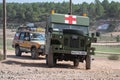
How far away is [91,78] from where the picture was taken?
14945 millimetres

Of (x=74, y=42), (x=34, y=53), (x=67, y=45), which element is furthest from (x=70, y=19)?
(x=34, y=53)

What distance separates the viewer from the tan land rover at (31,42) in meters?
28.4

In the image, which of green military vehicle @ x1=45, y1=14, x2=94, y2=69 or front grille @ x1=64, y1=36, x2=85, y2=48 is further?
front grille @ x1=64, y1=36, x2=85, y2=48

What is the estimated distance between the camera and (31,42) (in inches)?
1150

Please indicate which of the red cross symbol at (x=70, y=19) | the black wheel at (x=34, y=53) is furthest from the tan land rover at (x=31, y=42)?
the red cross symbol at (x=70, y=19)

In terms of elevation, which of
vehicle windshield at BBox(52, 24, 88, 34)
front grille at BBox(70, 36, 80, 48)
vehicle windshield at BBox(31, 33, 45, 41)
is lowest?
vehicle windshield at BBox(31, 33, 45, 41)

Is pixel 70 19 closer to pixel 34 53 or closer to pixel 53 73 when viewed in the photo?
pixel 53 73

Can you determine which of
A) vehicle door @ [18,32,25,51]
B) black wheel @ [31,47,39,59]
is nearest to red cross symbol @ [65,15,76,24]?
black wheel @ [31,47,39,59]

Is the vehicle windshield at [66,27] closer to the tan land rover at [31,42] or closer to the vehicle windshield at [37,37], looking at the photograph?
the tan land rover at [31,42]

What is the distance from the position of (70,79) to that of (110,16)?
149 meters

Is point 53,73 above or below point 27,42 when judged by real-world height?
below

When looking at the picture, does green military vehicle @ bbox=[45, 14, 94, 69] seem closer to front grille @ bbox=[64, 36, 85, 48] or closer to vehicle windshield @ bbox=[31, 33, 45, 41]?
front grille @ bbox=[64, 36, 85, 48]

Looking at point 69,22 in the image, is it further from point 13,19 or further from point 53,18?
point 13,19

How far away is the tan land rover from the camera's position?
28427 millimetres
